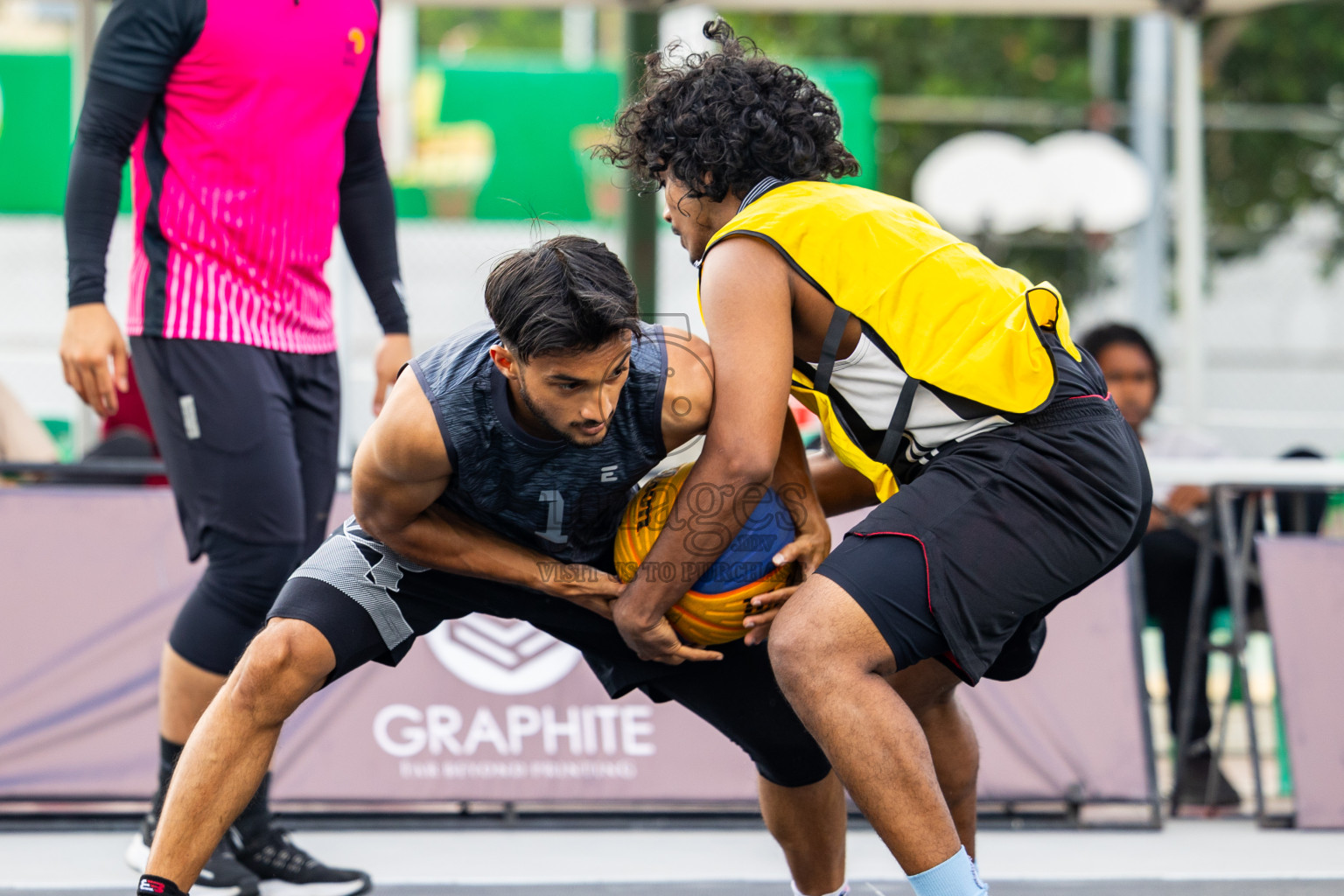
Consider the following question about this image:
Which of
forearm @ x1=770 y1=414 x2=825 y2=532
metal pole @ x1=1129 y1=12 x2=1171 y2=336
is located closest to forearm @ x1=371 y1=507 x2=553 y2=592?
forearm @ x1=770 y1=414 x2=825 y2=532

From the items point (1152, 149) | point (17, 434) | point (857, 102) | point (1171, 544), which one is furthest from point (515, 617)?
point (1152, 149)

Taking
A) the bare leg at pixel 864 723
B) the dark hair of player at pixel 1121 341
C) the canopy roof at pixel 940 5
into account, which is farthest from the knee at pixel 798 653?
the canopy roof at pixel 940 5

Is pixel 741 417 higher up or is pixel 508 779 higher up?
pixel 741 417

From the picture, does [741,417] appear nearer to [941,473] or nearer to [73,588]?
[941,473]

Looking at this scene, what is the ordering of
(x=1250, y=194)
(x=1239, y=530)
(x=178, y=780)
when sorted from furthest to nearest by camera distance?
(x=1250, y=194) < (x=1239, y=530) < (x=178, y=780)

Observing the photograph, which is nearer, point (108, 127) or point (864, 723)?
point (864, 723)

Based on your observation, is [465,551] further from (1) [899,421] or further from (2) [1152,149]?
(2) [1152,149]

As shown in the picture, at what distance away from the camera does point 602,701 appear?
4.06 m

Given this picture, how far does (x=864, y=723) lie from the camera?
7.17ft

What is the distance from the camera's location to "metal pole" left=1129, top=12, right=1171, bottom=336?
11.3 m

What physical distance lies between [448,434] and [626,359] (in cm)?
32

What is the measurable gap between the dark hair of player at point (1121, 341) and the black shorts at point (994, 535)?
289 cm

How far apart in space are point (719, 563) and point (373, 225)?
1376mm

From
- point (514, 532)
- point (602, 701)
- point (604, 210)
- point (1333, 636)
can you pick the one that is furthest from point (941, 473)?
point (604, 210)
